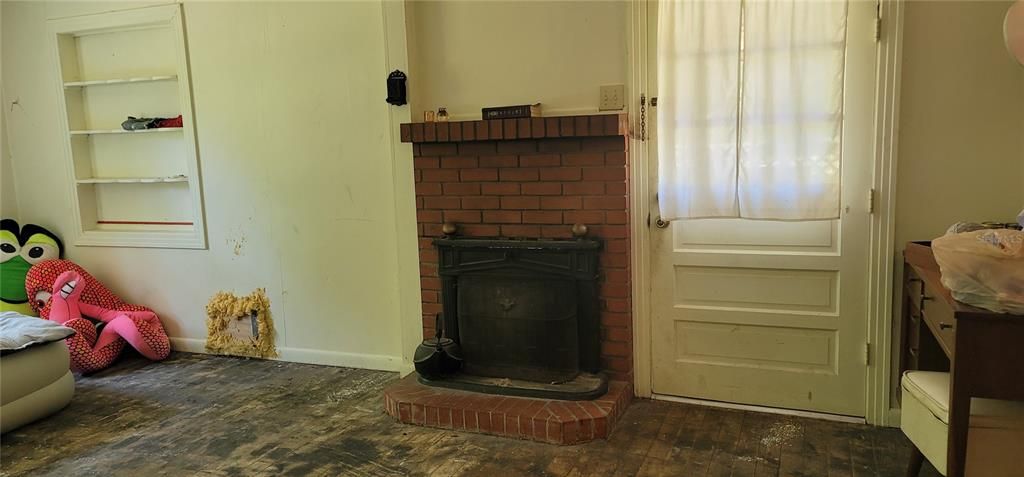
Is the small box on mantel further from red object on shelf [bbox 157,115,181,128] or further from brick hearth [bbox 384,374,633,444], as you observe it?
red object on shelf [bbox 157,115,181,128]

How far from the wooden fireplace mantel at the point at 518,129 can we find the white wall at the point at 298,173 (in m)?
0.27

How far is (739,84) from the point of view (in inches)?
105

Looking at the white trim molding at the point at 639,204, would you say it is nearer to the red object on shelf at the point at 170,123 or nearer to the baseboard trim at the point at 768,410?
the baseboard trim at the point at 768,410

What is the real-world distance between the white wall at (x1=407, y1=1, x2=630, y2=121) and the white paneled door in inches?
8.8

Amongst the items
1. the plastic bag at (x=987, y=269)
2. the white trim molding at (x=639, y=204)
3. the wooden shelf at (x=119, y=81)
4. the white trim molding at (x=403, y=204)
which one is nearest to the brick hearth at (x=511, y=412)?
the white trim molding at (x=639, y=204)

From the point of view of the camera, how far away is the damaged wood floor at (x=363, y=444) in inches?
95.7

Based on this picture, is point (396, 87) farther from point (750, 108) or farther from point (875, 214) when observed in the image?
point (875, 214)

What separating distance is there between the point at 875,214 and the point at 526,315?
1.51 m

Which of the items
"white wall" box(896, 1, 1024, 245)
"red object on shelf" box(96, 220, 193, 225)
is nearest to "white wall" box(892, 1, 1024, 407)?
"white wall" box(896, 1, 1024, 245)

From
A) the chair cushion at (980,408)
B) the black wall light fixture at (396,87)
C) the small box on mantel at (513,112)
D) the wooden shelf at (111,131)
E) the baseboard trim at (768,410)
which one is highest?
the black wall light fixture at (396,87)

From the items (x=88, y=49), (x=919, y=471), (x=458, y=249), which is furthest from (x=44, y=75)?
(x=919, y=471)

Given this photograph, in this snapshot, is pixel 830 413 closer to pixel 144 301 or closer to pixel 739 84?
pixel 739 84

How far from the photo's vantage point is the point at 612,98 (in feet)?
9.50

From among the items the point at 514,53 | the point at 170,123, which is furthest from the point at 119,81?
the point at 514,53
